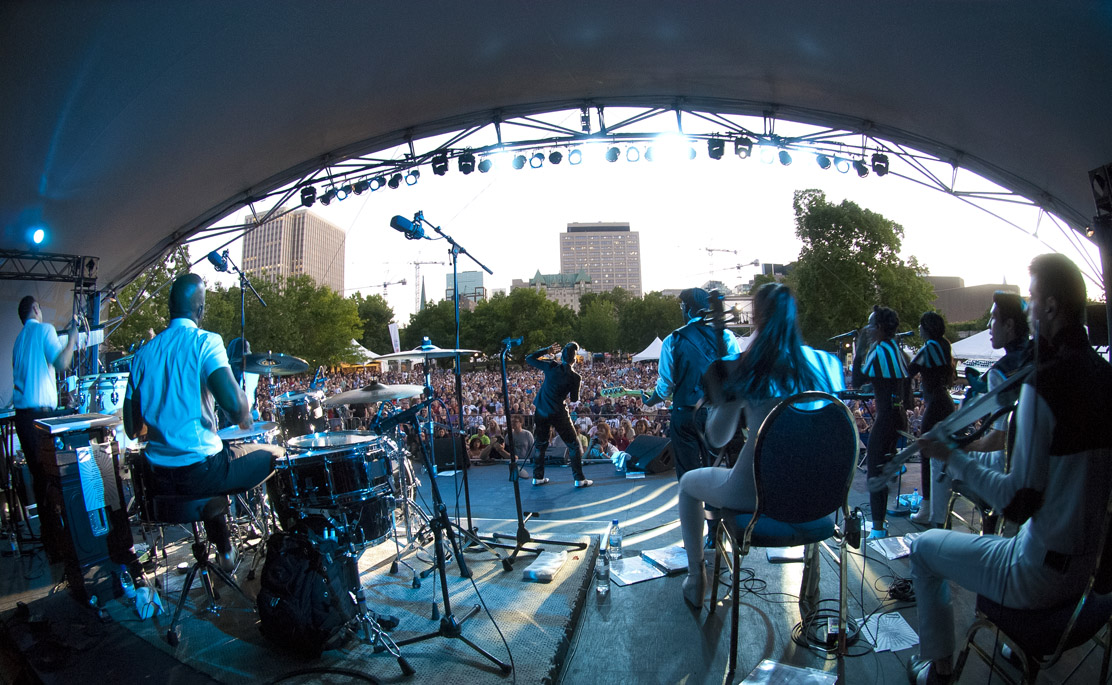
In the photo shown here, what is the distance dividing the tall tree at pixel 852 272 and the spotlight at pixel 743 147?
16.8 metres

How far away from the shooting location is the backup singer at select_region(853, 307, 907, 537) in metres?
3.81

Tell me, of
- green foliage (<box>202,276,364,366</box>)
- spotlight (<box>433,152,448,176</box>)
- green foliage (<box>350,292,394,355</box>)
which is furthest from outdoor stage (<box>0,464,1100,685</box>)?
green foliage (<box>350,292,394,355</box>)

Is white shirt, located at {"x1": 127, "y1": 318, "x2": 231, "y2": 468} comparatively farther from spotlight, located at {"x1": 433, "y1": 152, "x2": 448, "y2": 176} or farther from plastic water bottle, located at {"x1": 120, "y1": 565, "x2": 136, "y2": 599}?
spotlight, located at {"x1": 433, "y1": 152, "x2": 448, "y2": 176}

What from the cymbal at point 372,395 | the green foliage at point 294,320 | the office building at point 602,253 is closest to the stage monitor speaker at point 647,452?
the cymbal at point 372,395

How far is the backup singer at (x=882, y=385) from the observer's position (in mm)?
3807

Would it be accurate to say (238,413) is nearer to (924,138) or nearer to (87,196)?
(87,196)

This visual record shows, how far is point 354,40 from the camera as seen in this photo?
195 inches

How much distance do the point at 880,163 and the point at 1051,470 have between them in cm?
765

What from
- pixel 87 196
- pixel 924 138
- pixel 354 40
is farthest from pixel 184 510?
pixel 924 138

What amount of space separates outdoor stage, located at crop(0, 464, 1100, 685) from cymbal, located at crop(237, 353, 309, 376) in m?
1.39

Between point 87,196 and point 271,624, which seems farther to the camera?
point 87,196

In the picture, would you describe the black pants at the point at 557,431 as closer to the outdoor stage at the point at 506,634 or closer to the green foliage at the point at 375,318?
the outdoor stage at the point at 506,634

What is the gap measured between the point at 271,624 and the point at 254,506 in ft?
7.51

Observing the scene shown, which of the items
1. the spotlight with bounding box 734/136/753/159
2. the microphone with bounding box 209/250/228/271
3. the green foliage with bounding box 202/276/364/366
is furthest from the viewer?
Answer: the green foliage with bounding box 202/276/364/366
